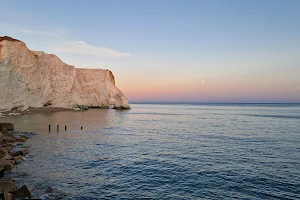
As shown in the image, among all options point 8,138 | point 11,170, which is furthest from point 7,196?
point 8,138

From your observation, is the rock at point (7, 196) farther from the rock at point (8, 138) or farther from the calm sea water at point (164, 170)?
the rock at point (8, 138)

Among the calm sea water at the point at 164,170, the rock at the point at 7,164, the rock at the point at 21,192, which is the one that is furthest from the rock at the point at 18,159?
→ the rock at the point at 21,192

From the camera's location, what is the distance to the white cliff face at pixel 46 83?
61.0 m

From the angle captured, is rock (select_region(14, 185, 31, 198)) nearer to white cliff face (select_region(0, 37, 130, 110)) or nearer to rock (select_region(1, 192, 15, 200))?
rock (select_region(1, 192, 15, 200))

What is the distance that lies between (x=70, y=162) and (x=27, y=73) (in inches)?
2142

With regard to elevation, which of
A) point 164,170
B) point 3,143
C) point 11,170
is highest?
point 3,143

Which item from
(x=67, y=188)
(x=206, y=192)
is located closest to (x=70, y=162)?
(x=67, y=188)

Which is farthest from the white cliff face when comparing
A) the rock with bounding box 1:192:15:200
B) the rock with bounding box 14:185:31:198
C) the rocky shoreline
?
the rock with bounding box 1:192:15:200

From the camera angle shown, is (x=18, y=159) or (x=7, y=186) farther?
(x=18, y=159)

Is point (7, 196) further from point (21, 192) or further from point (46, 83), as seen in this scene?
point (46, 83)

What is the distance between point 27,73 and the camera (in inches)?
2601

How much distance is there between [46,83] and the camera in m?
73.2

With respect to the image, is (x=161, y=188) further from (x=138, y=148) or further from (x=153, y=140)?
(x=153, y=140)

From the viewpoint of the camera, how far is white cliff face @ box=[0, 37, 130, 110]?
61.0 meters
